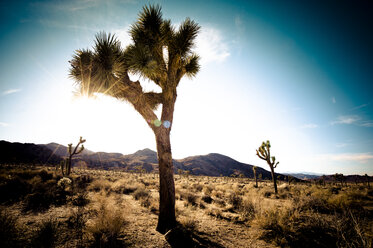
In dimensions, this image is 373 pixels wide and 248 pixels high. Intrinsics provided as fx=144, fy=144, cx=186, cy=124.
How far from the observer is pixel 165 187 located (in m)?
4.82

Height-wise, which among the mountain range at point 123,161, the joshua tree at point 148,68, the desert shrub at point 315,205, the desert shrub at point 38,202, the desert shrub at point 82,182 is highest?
the joshua tree at point 148,68

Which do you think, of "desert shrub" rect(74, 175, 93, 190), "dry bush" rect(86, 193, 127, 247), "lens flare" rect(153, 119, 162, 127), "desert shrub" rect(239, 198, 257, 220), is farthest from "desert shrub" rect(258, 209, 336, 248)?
"desert shrub" rect(74, 175, 93, 190)

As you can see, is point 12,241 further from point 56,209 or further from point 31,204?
point 31,204

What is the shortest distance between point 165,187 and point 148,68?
4.24 meters

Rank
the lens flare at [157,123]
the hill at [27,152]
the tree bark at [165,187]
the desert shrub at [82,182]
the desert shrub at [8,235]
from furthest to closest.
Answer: the hill at [27,152], the desert shrub at [82,182], the lens flare at [157,123], the tree bark at [165,187], the desert shrub at [8,235]

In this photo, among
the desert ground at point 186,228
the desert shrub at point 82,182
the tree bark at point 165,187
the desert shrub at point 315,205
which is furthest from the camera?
the desert shrub at point 82,182

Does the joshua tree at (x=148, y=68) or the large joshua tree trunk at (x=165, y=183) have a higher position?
the joshua tree at (x=148, y=68)

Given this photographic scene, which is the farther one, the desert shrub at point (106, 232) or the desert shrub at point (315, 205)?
the desert shrub at point (315, 205)

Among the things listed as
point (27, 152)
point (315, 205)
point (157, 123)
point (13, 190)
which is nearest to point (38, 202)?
point (13, 190)

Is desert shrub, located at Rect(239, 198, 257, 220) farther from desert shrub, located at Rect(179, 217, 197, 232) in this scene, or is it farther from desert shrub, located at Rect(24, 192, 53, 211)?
desert shrub, located at Rect(24, 192, 53, 211)

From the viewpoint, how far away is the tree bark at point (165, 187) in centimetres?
467

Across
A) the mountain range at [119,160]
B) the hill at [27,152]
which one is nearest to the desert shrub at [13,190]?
the mountain range at [119,160]

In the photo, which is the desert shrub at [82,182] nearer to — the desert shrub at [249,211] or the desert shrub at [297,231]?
the desert shrub at [249,211]

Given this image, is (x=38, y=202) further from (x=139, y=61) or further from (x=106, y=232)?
(x=139, y=61)
